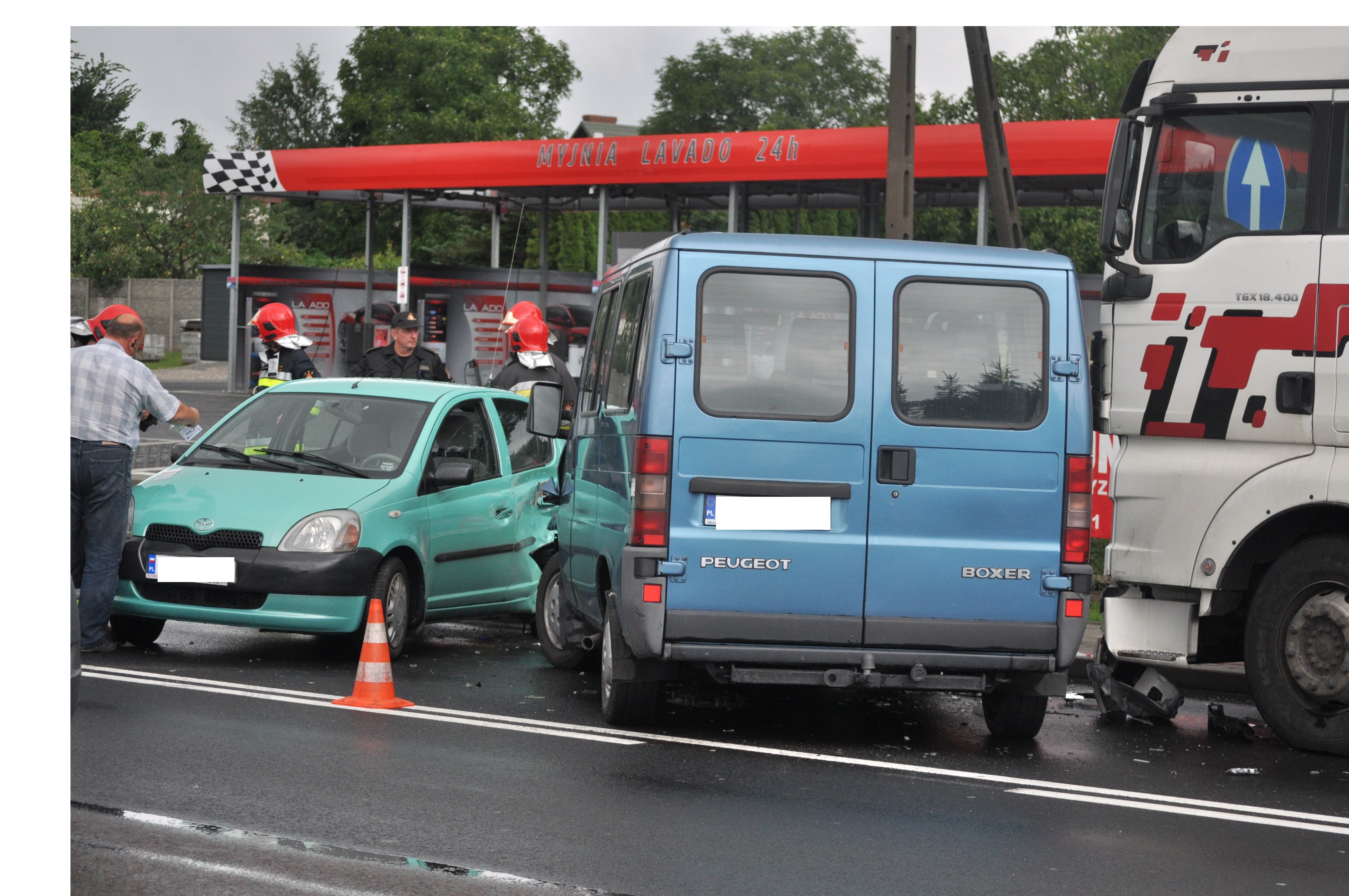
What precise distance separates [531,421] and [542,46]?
65.7m

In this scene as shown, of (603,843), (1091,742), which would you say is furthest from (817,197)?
(603,843)

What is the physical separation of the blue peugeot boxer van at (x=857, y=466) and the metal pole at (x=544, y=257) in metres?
24.4

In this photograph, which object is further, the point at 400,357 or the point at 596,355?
the point at 400,357

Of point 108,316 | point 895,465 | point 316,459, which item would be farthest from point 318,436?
point 895,465

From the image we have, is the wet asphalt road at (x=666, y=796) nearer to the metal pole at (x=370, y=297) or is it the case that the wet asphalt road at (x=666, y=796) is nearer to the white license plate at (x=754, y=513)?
the white license plate at (x=754, y=513)

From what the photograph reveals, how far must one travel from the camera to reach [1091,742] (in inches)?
298

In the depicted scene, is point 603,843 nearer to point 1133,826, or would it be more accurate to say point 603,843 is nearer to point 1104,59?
point 1133,826

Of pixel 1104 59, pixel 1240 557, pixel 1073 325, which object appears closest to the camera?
pixel 1073 325

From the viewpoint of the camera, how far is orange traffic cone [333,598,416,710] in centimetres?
770

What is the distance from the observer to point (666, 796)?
19.7ft

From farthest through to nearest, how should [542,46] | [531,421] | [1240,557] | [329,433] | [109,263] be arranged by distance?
[542,46]
[109,263]
[329,433]
[531,421]
[1240,557]

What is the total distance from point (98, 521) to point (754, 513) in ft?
13.0

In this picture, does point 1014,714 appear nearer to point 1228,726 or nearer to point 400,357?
point 1228,726
